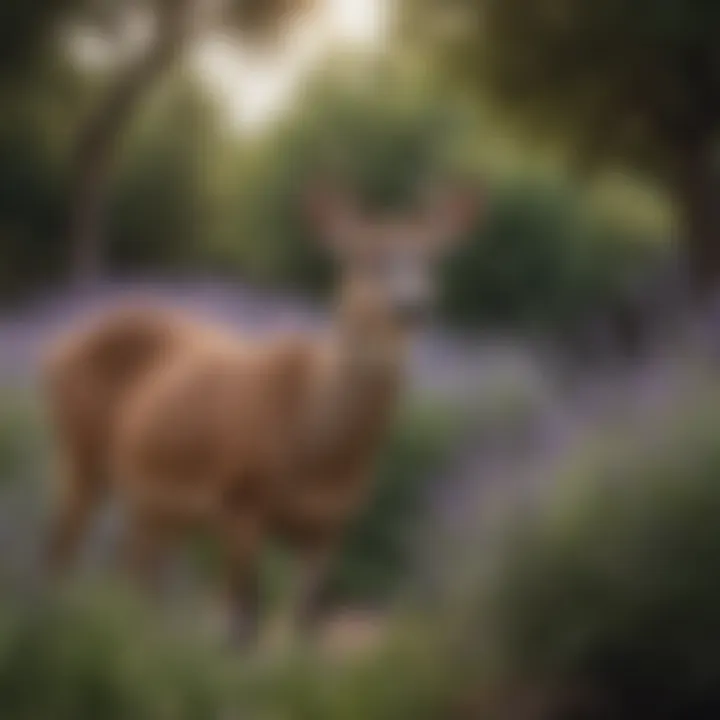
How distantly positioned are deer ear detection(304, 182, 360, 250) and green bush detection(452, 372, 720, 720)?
0.32 metres

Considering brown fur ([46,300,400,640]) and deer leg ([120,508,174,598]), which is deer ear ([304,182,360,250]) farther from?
deer leg ([120,508,174,598])

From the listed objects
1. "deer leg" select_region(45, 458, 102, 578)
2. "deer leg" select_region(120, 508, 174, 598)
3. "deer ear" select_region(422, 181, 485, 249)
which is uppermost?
"deer ear" select_region(422, 181, 485, 249)

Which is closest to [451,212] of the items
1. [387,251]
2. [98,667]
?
[387,251]

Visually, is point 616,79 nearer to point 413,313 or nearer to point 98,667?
point 413,313

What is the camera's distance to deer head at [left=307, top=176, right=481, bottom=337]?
158 centimetres

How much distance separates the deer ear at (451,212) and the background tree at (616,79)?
95 mm

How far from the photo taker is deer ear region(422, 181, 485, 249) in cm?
161

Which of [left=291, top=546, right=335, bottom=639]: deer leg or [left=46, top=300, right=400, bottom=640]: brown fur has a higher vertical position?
[left=46, top=300, right=400, bottom=640]: brown fur

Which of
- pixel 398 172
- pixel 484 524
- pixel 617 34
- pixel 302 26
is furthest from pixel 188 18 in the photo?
pixel 484 524

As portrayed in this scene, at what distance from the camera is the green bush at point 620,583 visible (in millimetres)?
1639

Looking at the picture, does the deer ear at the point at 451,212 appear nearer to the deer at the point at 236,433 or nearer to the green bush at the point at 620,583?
the deer at the point at 236,433

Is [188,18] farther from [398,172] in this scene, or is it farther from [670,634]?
[670,634]

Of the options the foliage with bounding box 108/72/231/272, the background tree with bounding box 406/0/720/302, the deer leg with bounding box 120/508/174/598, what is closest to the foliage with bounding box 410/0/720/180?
the background tree with bounding box 406/0/720/302

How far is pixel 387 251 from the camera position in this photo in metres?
1.59
